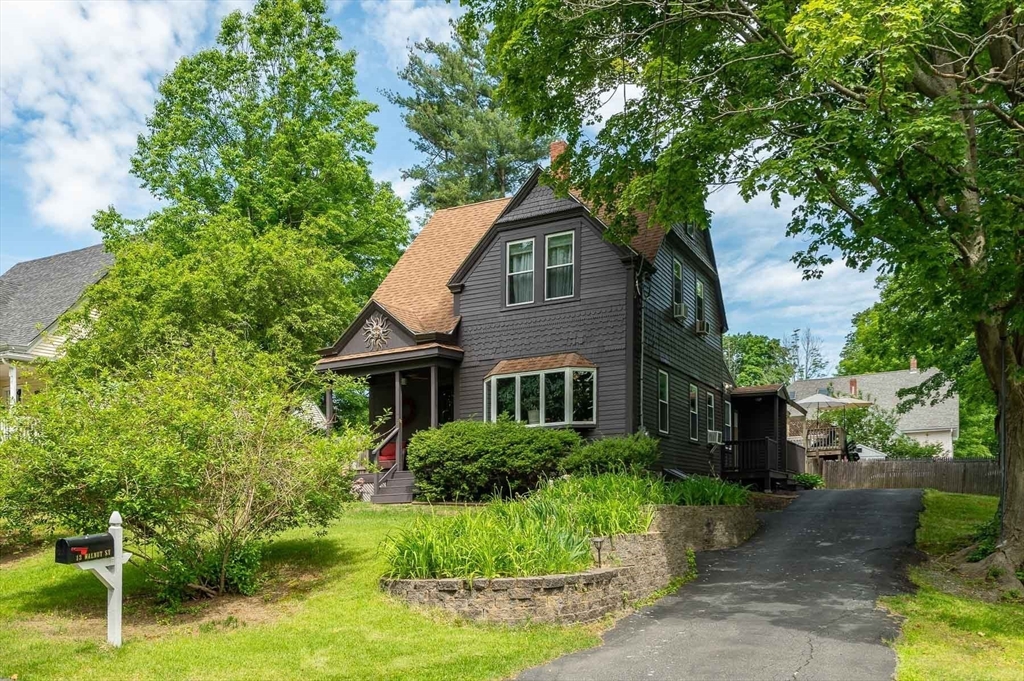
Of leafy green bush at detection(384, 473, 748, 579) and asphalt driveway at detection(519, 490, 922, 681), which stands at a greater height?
leafy green bush at detection(384, 473, 748, 579)

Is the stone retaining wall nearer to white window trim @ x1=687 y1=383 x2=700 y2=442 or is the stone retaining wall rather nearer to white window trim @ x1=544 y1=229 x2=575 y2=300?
white window trim @ x1=544 y1=229 x2=575 y2=300

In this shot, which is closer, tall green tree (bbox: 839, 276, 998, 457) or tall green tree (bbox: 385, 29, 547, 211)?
tall green tree (bbox: 839, 276, 998, 457)

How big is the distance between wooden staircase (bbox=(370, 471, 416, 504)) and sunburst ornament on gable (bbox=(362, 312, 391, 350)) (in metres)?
3.35

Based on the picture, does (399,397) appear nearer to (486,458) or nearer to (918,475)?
(486,458)

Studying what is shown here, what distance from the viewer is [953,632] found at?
984cm

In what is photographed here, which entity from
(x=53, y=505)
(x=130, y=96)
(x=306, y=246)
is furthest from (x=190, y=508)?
(x=130, y=96)

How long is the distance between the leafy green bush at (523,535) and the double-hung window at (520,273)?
851cm

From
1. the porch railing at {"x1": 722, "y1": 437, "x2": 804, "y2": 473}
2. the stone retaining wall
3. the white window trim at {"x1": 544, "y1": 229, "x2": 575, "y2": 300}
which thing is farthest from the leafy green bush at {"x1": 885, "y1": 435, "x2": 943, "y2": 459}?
the stone retaining wall

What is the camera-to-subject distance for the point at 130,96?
2856cm

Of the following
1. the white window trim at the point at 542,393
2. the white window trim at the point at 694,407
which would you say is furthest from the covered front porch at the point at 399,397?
the white window trim at the point at 694,407

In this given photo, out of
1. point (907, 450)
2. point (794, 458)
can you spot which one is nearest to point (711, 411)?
point (794, 458)

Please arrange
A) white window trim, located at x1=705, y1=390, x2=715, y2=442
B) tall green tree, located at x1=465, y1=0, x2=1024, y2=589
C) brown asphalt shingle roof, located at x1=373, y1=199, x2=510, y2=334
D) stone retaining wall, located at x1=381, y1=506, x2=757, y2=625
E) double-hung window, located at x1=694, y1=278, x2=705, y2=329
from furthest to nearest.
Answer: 1. white window trim, located at x1=705, y1=390, x2=715, y2=442
2. double-hung window, located at x1=694, y1=278, x2=705, y2=329
3. brown asphalt shingle roof, located at x1=373, y1=199, x2=510, y2=334
4. tall green tree, located at x1=465, y1=0, x2=1024, y2=589
5. stone retaining wall, located at x1=381, y1=506, x2=757, y2=625

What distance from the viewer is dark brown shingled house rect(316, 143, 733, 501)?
2002 centimetres

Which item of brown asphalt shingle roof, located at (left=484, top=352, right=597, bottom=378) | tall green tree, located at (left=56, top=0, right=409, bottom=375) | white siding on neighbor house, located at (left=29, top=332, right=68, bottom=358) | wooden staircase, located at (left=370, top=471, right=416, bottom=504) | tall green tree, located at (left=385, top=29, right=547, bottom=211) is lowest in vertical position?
wooden staircase, located at (left=370, top=471, right=416, bottom=504)
